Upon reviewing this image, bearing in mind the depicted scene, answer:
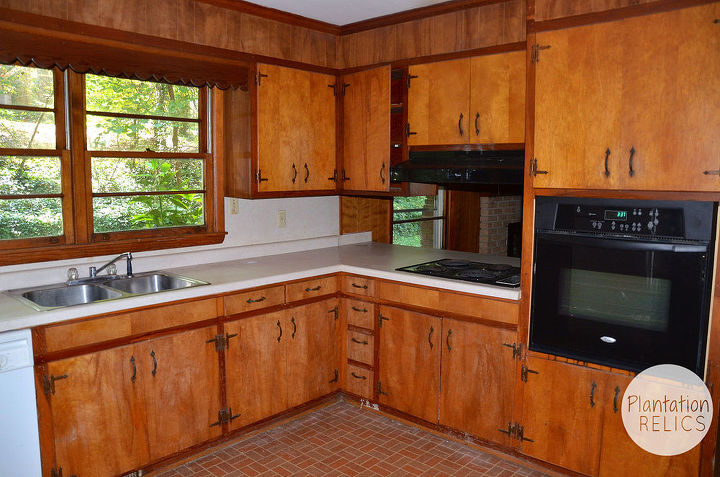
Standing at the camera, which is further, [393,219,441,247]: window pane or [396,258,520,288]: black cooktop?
[393,219,441,247]: window pane

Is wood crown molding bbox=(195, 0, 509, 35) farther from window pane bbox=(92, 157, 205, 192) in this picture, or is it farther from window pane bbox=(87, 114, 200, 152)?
window pane bbox=(92, 157, 205, 192)

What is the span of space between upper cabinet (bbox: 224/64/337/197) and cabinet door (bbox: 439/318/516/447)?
1386mm

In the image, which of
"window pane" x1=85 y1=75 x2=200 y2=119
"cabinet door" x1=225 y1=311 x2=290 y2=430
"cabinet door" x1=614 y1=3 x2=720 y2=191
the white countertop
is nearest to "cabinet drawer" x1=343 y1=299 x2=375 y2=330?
the white countertop

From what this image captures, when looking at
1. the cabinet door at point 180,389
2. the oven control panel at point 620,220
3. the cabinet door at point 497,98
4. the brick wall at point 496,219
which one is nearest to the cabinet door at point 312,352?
the cabinet door at point 180,389

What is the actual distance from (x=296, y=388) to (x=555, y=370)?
1514mm

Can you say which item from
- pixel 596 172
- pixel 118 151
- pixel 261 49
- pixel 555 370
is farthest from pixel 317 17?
pixel 555 370

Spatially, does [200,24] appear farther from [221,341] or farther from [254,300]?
[221,341]

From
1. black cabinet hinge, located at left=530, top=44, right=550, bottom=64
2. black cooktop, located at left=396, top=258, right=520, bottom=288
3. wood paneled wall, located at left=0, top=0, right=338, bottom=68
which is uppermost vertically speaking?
wood paneled wall, located at left=0, top=0, right=338, bottom=68

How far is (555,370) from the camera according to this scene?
8.73 ft

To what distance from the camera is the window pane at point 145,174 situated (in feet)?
9.91

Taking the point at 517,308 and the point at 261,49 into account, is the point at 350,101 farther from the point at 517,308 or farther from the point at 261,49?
the point at 517,308

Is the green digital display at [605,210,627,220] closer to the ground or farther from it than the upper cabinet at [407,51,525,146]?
closer to the ground

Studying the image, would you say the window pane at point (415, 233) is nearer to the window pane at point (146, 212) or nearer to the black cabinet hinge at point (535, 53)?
the window pane at point (146, 212)

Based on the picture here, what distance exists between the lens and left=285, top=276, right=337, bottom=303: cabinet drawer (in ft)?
10.6
